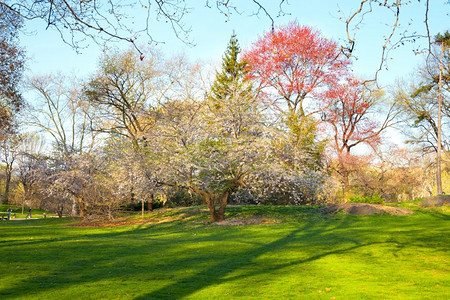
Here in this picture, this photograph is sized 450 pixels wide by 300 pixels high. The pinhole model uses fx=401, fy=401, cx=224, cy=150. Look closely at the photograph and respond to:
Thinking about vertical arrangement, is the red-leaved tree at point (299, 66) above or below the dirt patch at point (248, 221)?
above

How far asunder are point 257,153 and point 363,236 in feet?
22.7

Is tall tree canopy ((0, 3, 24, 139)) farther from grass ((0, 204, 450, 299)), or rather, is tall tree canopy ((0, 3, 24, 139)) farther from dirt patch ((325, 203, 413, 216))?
dirt patch ((325, 203, 413, 216))

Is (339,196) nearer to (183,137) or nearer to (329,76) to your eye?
(329,76)

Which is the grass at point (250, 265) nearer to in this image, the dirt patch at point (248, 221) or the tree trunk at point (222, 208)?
the dirt patch at point (248, 221)

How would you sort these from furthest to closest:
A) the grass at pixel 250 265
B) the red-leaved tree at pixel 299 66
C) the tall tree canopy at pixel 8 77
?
1. the red-leaved tree at pixel 299 66
2. the tall tree canopy at pixel 8 77
3. the grass at pixel 250 265

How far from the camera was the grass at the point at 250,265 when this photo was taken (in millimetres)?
7789

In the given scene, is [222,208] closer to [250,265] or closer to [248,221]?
[248,221]

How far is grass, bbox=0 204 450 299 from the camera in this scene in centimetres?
779

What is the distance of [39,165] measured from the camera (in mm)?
31703

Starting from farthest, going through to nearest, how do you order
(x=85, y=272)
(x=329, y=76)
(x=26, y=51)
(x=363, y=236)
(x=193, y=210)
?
(x=329, y=76) → (x=193, y=210) → (x=26, y=51) → (x=363, y=236) → (x=85, y=272)

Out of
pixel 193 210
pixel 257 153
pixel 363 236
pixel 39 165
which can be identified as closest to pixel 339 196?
pixel 193 210

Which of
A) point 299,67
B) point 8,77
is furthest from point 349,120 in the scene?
point 8,77

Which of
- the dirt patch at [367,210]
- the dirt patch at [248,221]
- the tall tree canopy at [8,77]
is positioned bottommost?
the dirt patch at [248,221]

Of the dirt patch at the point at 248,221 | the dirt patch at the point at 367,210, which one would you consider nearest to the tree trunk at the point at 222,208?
the dirt patch at the point at 248,221
